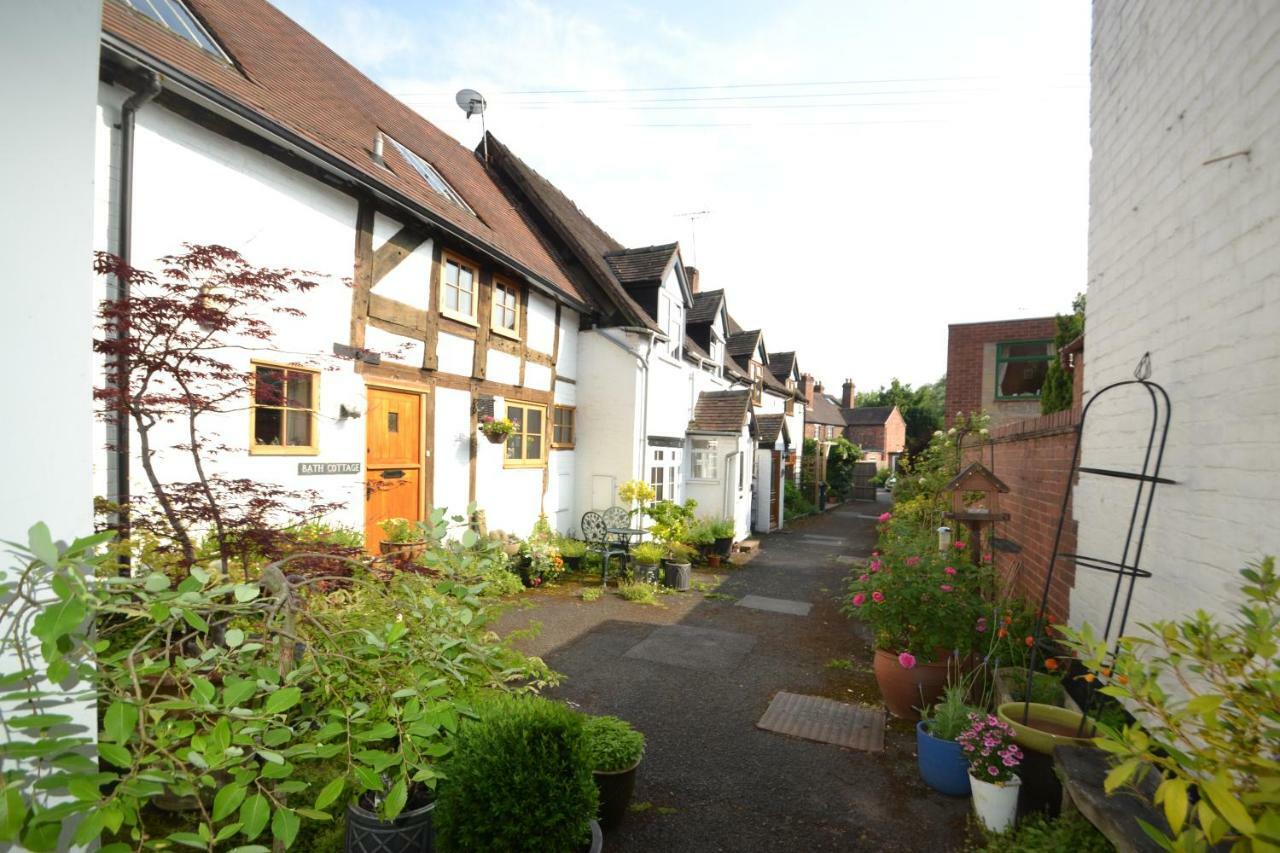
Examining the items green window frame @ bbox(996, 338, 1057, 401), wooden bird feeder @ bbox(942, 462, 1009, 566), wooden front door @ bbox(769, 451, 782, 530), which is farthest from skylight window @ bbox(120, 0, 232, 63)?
green window frame @ bbox(996, 338, 1057, 401)

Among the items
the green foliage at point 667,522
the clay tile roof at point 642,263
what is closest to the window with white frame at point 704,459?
the green foliage at point 667,522

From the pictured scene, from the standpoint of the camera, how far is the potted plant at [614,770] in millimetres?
3434

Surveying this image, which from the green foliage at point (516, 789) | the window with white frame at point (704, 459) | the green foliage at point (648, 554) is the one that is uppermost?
the window with white frame at point (704, 459)

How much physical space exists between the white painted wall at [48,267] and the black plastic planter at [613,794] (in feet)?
7.68

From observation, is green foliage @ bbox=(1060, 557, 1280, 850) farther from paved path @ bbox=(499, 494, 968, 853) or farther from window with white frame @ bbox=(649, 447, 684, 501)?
window with white frame @ bbox=(649, 447, 684, 501)

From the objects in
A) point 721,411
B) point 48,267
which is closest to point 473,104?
point 721,411

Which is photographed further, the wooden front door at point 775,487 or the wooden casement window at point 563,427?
the wooden front door at point 775,487

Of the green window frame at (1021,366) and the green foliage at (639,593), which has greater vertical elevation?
the green window frame at (1021,366)

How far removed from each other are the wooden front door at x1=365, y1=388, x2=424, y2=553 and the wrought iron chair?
337cm

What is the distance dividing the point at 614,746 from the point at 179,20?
8.21 m

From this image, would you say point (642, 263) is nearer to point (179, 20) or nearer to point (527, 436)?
point (527, 436)

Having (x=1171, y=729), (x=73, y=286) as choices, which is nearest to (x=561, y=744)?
(x=1171, y=729)

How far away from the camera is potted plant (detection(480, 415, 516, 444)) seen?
30.3ft

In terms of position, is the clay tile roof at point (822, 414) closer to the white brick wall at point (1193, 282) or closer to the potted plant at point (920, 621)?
the potted plant at point (920, 621)
